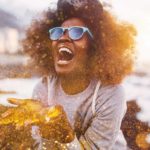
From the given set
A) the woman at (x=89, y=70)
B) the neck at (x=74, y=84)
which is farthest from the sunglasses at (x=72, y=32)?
the neck at (x=74, y=84)

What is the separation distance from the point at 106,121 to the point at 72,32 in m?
0.39

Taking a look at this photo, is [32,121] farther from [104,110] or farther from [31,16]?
[31,16]

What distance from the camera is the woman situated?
1.58 meters

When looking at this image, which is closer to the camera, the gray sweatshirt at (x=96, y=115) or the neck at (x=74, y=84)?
the gray sweatshirt at (x=96, y=115)

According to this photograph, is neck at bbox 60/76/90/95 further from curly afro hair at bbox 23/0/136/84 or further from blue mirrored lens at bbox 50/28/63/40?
blue mirrored lens at bbox 50/28/63/40

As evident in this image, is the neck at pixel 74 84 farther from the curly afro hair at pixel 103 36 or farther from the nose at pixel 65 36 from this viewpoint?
the nose at pixel 65 36

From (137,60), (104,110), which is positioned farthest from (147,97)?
(104,110)

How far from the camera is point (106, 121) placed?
157cm

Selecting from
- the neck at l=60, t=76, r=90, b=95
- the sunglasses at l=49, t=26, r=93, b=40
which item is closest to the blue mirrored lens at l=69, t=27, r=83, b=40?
the sunglasses at l=49, t=26, r=93, b=40

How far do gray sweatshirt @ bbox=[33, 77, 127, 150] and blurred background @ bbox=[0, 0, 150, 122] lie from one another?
28cm

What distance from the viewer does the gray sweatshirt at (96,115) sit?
5.11 feet

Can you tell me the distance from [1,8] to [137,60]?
717mm

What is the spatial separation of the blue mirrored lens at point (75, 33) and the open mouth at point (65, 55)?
6 cm

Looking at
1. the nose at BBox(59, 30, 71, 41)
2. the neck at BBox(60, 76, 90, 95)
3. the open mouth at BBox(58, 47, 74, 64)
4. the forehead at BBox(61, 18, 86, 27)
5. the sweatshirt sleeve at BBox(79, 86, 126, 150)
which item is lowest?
the sweatshirt sleeve at BBox(79, 86, 126, 150)
